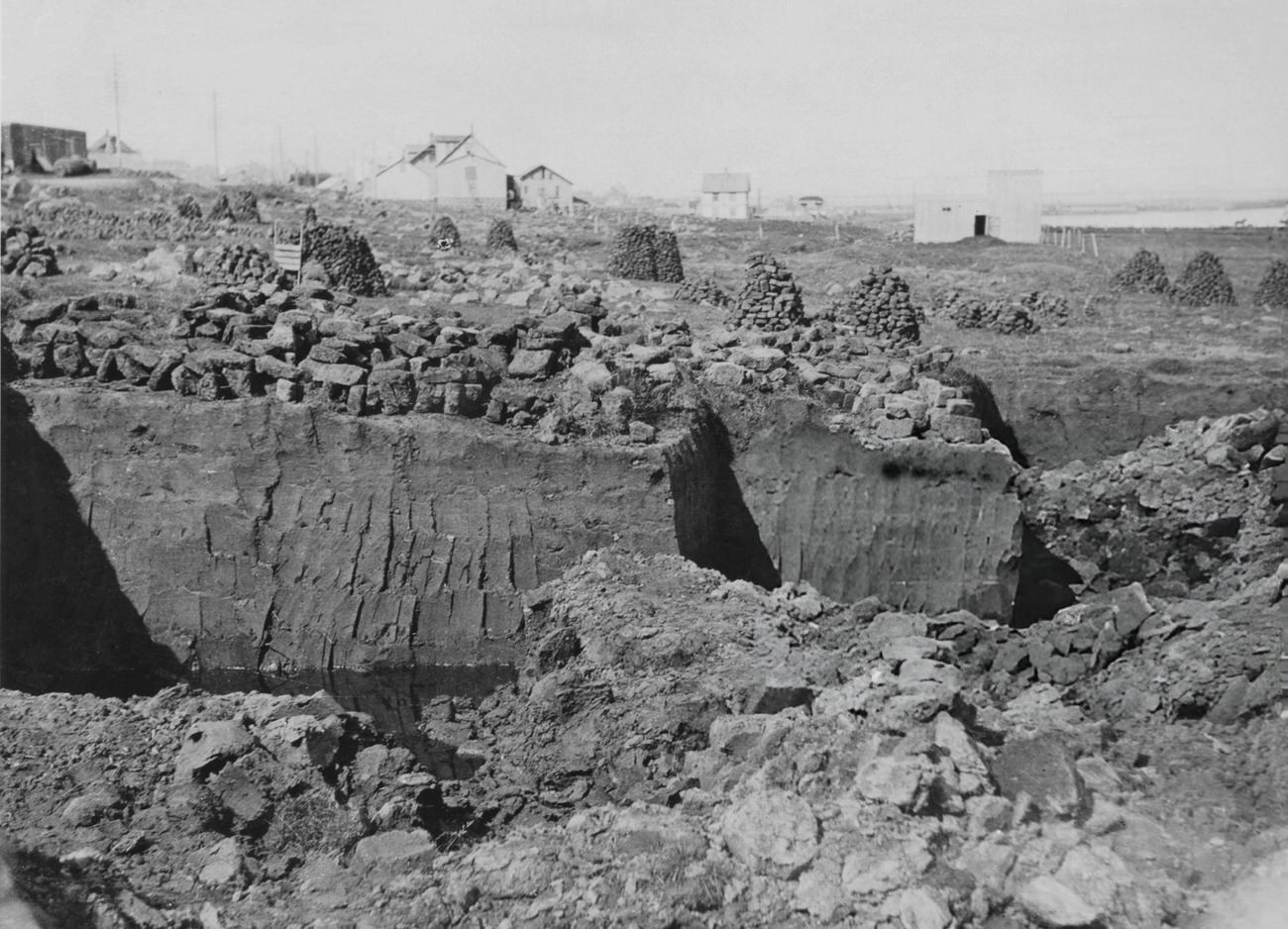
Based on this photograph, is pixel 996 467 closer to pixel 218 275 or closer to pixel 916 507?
pixel 916 507

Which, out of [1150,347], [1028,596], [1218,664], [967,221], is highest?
[967,221]

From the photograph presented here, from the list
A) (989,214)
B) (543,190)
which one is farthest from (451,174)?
(989,214)

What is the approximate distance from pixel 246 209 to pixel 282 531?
18.9 m

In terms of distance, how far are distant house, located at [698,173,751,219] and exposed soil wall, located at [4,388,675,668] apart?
1095 centimetres

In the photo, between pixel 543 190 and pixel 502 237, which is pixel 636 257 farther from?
pixel 543 190

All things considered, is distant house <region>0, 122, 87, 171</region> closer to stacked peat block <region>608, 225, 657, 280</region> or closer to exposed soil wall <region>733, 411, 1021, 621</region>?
stacked peat block <region>608, 225, 657, 280</region>

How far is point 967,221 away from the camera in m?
28.9

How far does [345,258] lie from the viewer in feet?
61.6

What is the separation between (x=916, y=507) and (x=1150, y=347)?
399 inches

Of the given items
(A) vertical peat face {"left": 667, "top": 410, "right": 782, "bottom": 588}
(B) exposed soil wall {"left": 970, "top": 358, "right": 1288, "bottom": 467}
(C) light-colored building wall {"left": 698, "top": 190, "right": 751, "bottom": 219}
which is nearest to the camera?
(A) vertical peat face {"left": 667, "top": 410, "right": 782, "bottom": 588}

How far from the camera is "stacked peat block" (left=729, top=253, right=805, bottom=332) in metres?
17.7

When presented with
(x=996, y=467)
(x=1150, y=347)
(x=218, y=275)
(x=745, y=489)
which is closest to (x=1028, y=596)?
(x=996, y=467)

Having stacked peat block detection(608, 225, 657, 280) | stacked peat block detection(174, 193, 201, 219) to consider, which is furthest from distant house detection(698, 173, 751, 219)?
stacked peat block detection(174, 193, 201, 219)

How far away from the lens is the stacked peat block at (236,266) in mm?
17723
